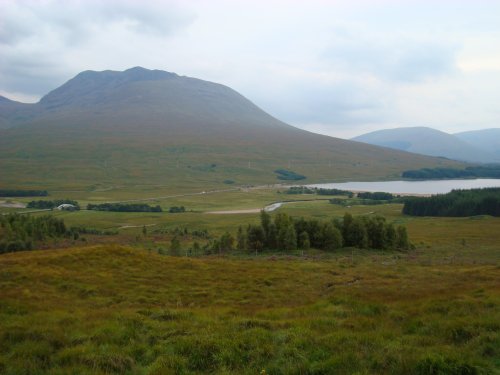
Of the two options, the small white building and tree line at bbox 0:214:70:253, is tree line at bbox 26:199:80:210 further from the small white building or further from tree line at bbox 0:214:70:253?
tree line at bbox 0:214:70:253

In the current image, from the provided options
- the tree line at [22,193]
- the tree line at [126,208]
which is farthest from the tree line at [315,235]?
the tree line at [22,193]

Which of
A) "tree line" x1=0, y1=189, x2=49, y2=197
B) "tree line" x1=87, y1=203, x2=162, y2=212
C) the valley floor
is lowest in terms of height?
"tree line" x1=87, y1=203, x2=162, y2=212

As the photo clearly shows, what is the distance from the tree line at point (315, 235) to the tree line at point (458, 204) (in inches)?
3067

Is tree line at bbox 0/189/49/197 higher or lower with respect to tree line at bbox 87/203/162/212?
higher

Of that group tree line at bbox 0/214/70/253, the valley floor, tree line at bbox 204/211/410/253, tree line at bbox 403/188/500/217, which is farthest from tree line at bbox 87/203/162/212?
the valley floor

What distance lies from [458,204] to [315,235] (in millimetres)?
87747

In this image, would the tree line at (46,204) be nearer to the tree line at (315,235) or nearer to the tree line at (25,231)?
the tree line at (25,231)

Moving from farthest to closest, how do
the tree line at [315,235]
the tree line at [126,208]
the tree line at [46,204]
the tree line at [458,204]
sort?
1. the tree line at [46,204]
2. the tree line at [126,208]
3. the tree line at [458,204]
4. the tree line at [315,235]

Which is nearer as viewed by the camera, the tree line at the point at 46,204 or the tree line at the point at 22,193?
the tree line at the point at 46,204

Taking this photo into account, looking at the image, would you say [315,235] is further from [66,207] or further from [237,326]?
[66,207]

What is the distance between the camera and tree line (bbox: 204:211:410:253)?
174 feet

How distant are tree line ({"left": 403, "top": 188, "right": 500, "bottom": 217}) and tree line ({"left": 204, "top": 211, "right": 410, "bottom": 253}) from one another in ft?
256

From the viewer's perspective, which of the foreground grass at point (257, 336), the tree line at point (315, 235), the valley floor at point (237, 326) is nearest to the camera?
the foreground grass at point (257, 336)

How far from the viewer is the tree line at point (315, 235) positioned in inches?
2087
